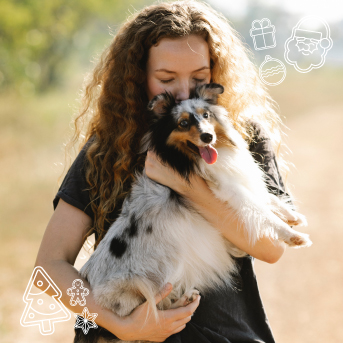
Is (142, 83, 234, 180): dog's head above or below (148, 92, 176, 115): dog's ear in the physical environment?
below

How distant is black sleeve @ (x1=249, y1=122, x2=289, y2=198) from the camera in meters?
2.91

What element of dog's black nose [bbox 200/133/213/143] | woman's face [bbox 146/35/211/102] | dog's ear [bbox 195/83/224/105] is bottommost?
dog's black nose [bbox 200/133/213/143]

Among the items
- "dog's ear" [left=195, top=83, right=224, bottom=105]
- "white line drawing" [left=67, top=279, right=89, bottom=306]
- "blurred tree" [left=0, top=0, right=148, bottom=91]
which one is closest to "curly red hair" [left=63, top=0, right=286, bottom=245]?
"dog's ear" [left=195, top=83, right=224, bottom=105]

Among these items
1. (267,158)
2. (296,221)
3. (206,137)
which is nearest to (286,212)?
(296,221)

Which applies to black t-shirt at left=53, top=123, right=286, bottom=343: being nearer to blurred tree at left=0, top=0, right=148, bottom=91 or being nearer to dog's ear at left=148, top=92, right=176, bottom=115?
dog's ear at left=148, top=92, right=176, bottom=115

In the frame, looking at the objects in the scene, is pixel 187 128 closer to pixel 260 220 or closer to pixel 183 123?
pixel 183 123

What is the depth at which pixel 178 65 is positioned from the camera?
2.72 meters

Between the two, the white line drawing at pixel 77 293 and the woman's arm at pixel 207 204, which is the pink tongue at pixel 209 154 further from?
the white line drawing at pixel 77 293

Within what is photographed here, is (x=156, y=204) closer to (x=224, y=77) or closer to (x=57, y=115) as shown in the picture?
(x=224, y=77)

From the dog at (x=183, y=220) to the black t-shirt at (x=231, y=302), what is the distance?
8 centimetres

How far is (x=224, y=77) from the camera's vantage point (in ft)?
10.2

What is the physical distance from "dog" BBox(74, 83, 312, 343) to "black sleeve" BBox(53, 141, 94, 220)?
244 mm

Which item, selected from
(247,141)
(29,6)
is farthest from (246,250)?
(29,6)

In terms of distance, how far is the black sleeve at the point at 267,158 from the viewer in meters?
2.91
